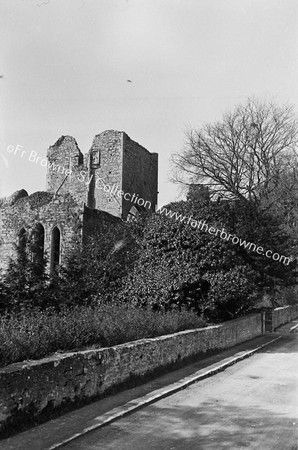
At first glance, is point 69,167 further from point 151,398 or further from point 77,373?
point 77,373

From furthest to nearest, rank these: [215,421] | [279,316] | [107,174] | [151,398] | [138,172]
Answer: [138,172], [107,174], [279,316], [151,398], [215,421]

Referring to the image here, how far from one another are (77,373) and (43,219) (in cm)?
1609

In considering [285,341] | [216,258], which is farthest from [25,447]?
[285,341]

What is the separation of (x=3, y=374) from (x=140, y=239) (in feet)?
39.3

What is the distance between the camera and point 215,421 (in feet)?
22.0

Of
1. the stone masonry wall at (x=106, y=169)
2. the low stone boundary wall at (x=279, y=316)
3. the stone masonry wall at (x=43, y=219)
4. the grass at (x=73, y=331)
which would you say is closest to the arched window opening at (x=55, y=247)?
the stone masonry wall at (x=43, y=219)

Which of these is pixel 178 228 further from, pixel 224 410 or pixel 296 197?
pixel 296 197

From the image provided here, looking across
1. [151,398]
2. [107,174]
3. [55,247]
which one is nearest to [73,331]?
[151,398]

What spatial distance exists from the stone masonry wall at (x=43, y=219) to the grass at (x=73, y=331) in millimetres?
9774

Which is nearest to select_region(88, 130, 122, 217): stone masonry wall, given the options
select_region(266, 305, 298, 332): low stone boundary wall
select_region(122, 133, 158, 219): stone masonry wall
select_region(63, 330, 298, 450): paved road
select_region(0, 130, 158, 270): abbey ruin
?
select_region(0, 130, 158, 270): abbey ruin

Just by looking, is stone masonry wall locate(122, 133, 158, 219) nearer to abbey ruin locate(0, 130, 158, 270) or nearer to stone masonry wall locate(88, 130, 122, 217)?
abbey ruin locate(0, 130, 158, 270)

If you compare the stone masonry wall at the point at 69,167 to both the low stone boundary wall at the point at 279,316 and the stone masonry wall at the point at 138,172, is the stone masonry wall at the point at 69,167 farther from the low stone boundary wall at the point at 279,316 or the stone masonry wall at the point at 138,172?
the low stone boundary wall at the point at 279,316

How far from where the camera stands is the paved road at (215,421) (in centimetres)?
575

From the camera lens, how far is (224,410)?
Result: 732cm
